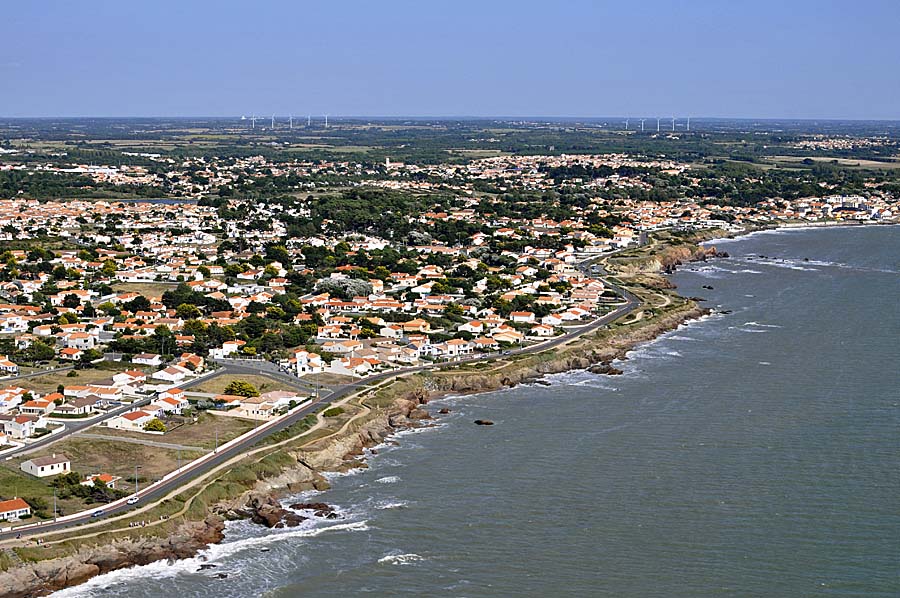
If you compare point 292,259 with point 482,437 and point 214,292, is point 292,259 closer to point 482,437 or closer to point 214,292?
point 214,292

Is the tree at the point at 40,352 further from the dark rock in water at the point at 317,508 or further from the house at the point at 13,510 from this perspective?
the dark rock in water at the point at 317,508

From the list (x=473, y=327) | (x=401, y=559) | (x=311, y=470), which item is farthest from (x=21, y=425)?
(x=473, y=327)

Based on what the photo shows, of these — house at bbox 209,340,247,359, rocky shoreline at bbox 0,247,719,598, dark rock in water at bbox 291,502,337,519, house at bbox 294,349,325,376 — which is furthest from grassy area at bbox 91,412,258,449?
house at bbox 209,340,247,359

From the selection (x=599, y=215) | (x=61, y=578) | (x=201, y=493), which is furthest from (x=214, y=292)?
(x=599, y=215)

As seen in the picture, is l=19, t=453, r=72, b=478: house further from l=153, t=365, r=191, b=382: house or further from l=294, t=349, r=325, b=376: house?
l=294, t=349, r=325, b=376: house

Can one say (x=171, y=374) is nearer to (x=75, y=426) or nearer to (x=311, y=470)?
(x=75, y=426)

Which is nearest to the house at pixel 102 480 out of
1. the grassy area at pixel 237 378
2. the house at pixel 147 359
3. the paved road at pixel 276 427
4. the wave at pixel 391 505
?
the paved road at pixel 276 427
